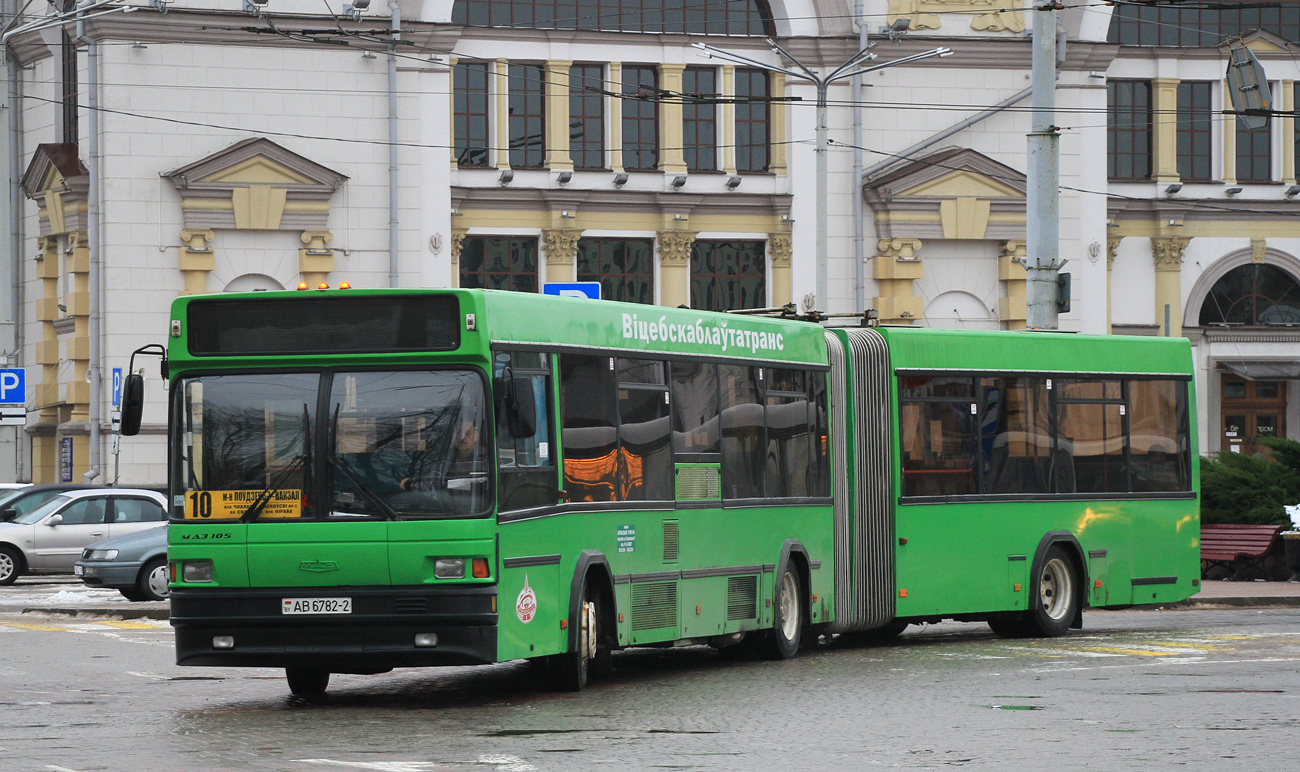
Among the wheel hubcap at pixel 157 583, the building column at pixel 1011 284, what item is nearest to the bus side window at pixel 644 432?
the wheel hubcap at pixel 157 583

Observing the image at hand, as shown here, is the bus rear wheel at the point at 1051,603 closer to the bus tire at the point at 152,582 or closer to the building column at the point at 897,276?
the bus tire at the point at 152,582

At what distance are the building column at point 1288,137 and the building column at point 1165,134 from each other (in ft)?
8.26

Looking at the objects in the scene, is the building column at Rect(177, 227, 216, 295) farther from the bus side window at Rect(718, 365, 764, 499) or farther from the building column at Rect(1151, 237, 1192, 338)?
the bus side window at Rect(718, 365, 764, 499)

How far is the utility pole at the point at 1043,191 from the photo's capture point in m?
24.1

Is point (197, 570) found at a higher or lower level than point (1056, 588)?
higher

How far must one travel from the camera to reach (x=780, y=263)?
46625 millimetres

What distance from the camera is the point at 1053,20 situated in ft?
80.8

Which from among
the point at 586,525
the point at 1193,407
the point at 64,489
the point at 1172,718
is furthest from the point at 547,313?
the point at 64,489

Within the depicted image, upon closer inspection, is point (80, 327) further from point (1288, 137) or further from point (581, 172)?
point (1288, 137)

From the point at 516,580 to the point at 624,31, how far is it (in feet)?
Result: 111

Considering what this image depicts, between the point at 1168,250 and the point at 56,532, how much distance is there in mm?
28880

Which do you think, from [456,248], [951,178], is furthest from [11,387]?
[951,178]

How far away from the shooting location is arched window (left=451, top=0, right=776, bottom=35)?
1784 inches

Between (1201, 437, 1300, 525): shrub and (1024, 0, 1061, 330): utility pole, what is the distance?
16.1 feet
